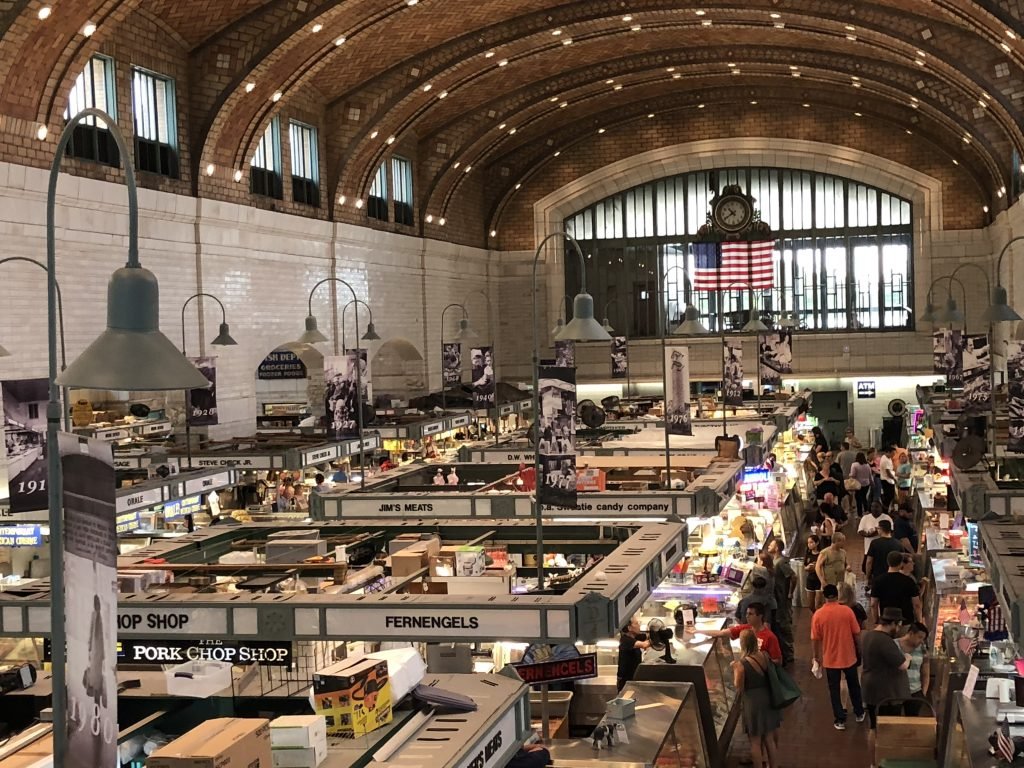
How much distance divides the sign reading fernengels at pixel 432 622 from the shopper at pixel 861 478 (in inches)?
675

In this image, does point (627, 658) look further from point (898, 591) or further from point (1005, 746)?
point (1005, 746)

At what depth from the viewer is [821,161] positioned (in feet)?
121

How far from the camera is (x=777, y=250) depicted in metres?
37.7

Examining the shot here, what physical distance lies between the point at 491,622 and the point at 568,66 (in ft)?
80.5

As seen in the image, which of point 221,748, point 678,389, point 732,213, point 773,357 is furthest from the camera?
point 732,213

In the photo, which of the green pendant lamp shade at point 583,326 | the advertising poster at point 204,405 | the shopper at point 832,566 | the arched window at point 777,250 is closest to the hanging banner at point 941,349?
the arched window at point 777,250

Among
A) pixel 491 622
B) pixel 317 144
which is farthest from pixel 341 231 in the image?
pixel 491 622

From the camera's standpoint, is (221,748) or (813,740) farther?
(813,740)

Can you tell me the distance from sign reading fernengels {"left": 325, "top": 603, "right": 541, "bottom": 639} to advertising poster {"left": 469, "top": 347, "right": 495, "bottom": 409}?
15.2m

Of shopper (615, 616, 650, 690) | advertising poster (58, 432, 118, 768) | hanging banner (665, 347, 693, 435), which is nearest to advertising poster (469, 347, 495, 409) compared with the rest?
hanging banner (665, 347, 693, 435)

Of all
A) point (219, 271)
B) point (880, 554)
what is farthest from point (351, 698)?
point (219, 271)

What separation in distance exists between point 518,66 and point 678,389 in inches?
648

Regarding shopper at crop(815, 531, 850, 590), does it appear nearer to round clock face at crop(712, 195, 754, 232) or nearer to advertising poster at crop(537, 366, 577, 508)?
advertising poster at crop(537, 366, 577, 508)

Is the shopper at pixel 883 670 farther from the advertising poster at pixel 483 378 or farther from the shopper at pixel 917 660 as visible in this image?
the advertising poster at pixel 483 378
